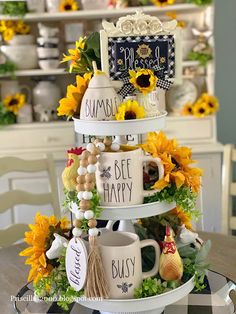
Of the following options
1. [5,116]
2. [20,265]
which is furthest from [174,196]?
[5,116]

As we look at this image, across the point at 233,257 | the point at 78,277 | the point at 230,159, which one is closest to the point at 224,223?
the point at 230,159

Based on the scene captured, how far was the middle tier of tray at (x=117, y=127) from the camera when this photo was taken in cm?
102

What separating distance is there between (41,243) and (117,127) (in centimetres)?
31

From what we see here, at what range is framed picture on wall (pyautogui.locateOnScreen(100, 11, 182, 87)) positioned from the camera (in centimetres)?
107

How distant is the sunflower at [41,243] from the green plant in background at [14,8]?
1.75 metres

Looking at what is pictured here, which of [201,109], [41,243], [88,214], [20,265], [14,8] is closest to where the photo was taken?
[88,214]

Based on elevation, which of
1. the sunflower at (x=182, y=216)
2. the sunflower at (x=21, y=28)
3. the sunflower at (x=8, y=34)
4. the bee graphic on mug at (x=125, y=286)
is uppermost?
the sunflower at (x=21, y=28)

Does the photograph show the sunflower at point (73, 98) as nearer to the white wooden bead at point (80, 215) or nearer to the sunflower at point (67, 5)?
the white wooden bead at point (80, 215)

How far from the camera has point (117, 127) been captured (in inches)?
39.9

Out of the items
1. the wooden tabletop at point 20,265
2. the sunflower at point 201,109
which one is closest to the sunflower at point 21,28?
the sunflower at point 201,109

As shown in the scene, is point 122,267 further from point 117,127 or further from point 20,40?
point 20,40

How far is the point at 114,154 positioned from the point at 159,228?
24 centimetres

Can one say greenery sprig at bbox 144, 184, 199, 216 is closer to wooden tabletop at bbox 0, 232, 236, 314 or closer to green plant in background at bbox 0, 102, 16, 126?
wooden tabletop at bbox 0, 232, 236, 314

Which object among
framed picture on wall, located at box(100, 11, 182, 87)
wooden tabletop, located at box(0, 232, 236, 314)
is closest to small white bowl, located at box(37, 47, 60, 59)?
wooden tabletop, located at box(0, 232, 236, 314)
